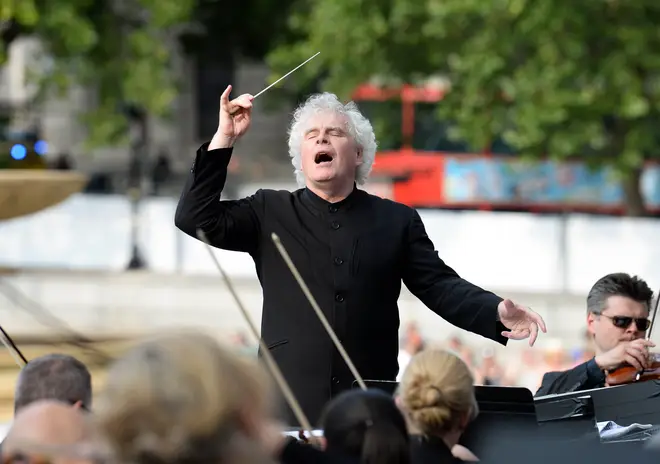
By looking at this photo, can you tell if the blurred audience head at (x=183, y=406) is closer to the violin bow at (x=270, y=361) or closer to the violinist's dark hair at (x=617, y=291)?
the violin bow at (x=270, y=361)

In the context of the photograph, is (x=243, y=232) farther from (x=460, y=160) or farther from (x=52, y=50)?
(x=460, y=160)

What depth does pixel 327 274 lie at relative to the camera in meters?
5.21

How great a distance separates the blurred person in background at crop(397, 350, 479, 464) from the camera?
3.68 m

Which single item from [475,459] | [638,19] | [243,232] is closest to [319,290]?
[243,232]

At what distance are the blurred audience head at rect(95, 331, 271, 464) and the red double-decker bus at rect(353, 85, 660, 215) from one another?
23.0m

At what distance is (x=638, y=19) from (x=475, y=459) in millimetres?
18229

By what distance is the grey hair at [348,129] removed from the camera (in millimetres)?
5332

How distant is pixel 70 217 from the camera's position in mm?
23938

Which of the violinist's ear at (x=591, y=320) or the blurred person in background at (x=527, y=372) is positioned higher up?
the violinist's ear at (x=591, y=320)

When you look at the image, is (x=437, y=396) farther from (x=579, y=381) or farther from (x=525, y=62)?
(x=525, y=62)

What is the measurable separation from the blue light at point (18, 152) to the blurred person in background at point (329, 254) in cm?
1236

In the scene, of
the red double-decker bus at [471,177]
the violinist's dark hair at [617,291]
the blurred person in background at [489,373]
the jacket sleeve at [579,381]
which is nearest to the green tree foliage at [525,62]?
the red double-decker bus at [471,177]

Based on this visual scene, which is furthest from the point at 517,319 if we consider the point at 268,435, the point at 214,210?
the point at 268,435

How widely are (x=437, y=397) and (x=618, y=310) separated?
220cm
